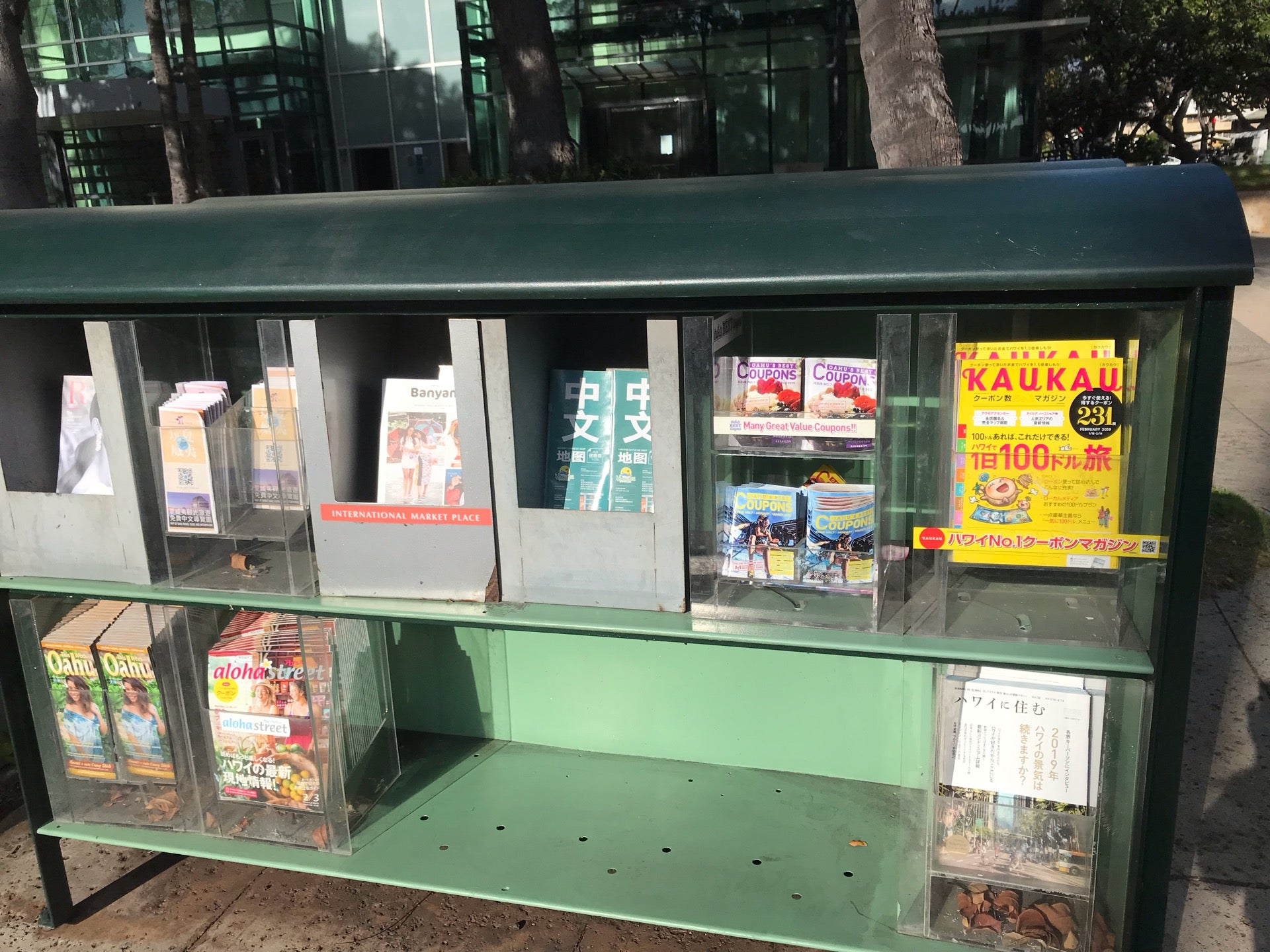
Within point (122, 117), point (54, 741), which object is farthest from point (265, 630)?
point (122, 117)

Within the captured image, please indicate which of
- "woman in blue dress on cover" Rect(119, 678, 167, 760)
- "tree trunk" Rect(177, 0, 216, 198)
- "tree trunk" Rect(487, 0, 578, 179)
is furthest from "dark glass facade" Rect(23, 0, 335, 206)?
"woman in blue dress on cover" Rect(119, 678, 167, 760)

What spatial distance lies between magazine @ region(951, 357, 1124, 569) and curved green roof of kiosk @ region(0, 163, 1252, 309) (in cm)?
26

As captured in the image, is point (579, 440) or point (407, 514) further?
point (579, 440)

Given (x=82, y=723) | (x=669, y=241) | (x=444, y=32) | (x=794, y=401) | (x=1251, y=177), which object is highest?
(x=444, y=32)

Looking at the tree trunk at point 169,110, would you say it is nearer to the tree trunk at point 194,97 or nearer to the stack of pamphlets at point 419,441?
the tree trunk at point 194,97

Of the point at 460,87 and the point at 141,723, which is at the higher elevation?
the point at 460,87

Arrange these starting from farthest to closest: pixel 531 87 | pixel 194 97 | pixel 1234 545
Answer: pixel 194 97
pixel 531 87
pixel 1234 545

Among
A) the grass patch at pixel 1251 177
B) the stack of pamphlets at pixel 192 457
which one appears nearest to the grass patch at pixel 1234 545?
the stack of pamphlets at pixel 192 457

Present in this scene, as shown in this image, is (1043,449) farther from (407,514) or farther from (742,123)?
(742,123)

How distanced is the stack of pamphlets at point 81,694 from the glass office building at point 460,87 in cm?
1013

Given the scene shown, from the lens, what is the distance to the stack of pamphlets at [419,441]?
2623 millimetres

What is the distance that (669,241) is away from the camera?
6.83ft

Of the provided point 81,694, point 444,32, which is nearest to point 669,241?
point 81,694

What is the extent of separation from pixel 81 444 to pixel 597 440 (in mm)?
1604
